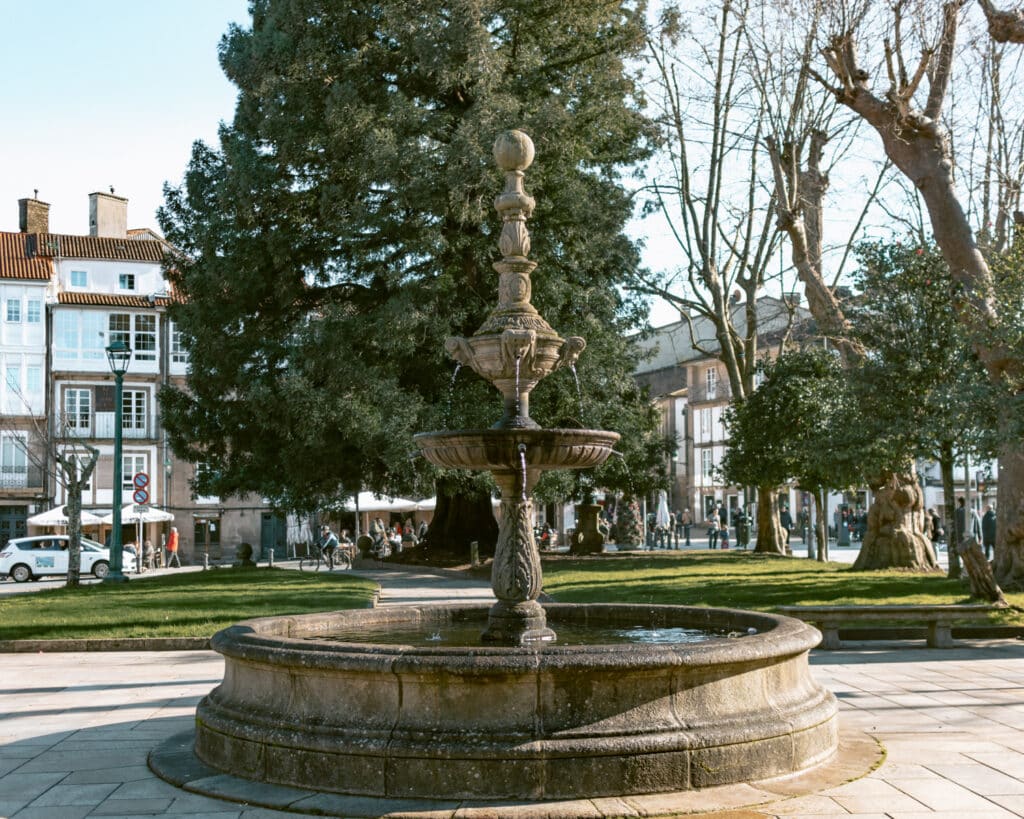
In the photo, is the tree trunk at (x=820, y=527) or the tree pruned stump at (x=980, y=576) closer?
the tree pruned stump at (x=980, y=576)

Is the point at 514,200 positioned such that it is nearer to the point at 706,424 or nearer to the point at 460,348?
the point at 460,348

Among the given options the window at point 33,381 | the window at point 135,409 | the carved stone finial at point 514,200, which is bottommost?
the carved stone finial at point 514,200

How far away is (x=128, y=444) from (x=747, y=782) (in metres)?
45.1

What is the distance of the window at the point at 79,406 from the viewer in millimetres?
47219

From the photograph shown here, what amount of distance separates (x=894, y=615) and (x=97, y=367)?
4160cm

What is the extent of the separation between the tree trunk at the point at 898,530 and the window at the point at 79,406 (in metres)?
34.3

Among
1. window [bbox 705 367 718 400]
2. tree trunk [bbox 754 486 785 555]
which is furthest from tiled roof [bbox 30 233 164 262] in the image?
window [bbox 705 367 718 400]

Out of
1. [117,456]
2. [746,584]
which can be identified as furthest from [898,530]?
[117,456]

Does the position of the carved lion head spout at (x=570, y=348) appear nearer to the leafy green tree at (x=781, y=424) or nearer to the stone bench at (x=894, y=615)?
the stone bench at (x=894, y=615)

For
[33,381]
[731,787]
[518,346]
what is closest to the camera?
[731,787]

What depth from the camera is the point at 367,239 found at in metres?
25.2

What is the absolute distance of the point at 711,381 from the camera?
77.1 meters

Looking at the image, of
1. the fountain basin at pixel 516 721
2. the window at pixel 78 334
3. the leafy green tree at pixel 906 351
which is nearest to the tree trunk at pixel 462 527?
the leafy green tree at pixel 906 351

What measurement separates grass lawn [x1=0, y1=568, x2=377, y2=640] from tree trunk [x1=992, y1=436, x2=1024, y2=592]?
9626mm
